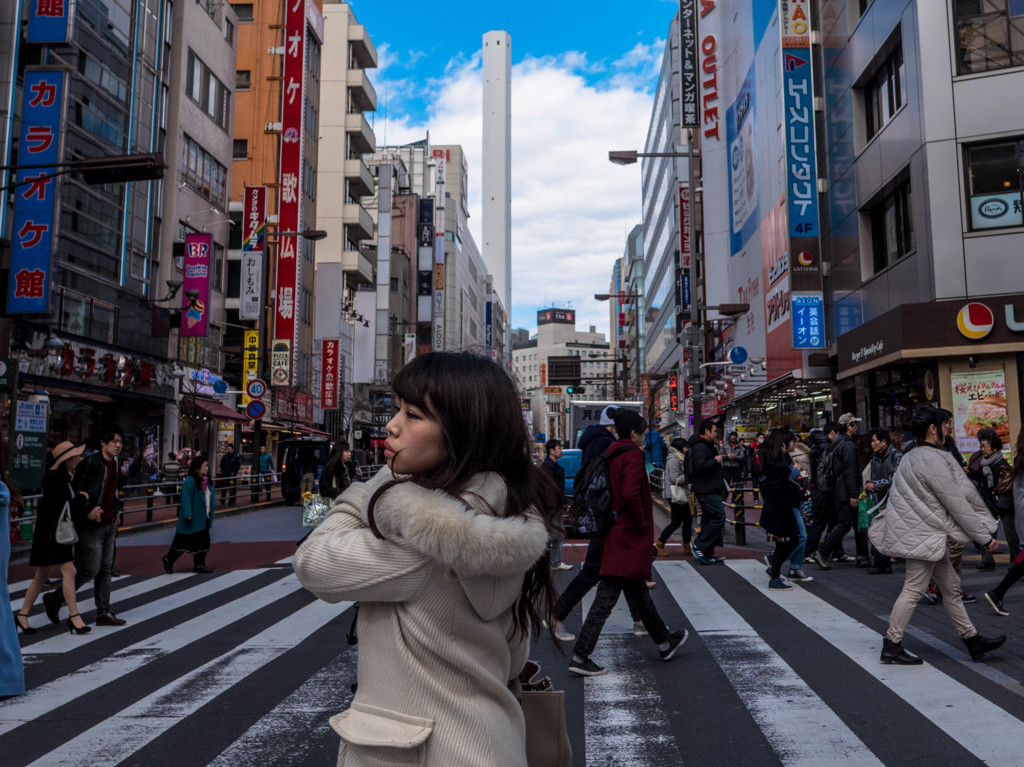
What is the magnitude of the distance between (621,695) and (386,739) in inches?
172

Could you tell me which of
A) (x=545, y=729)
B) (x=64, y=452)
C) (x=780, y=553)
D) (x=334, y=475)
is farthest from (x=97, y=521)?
(x=545, y=729)

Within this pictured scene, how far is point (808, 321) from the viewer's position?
24.6 metres

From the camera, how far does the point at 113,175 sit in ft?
58.4

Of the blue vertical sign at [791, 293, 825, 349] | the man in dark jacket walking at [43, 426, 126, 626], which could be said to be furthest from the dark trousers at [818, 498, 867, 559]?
the blue vertical sign at [791, 293, 825, 349]

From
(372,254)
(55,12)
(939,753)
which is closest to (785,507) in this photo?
(939,753)

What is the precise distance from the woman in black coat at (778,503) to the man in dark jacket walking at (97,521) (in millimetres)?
6740

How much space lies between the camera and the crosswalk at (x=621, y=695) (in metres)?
4.78

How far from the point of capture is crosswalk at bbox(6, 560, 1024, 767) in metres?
4.78

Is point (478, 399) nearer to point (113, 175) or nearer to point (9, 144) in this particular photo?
point (113, 175)


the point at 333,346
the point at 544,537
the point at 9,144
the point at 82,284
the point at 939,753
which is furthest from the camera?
the point at 333,346

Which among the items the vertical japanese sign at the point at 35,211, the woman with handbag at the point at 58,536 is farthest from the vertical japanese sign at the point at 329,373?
the woman with handbag at the point at 58,536

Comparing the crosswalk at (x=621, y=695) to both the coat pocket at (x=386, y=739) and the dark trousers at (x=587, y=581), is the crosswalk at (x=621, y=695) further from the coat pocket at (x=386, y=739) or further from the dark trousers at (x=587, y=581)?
the coat pocket at (x=386, y=739)

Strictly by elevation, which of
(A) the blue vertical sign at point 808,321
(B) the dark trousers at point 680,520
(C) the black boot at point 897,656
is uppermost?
(A) the blue vertical sign at point 808,321

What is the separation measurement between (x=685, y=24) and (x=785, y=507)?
37.5 m
